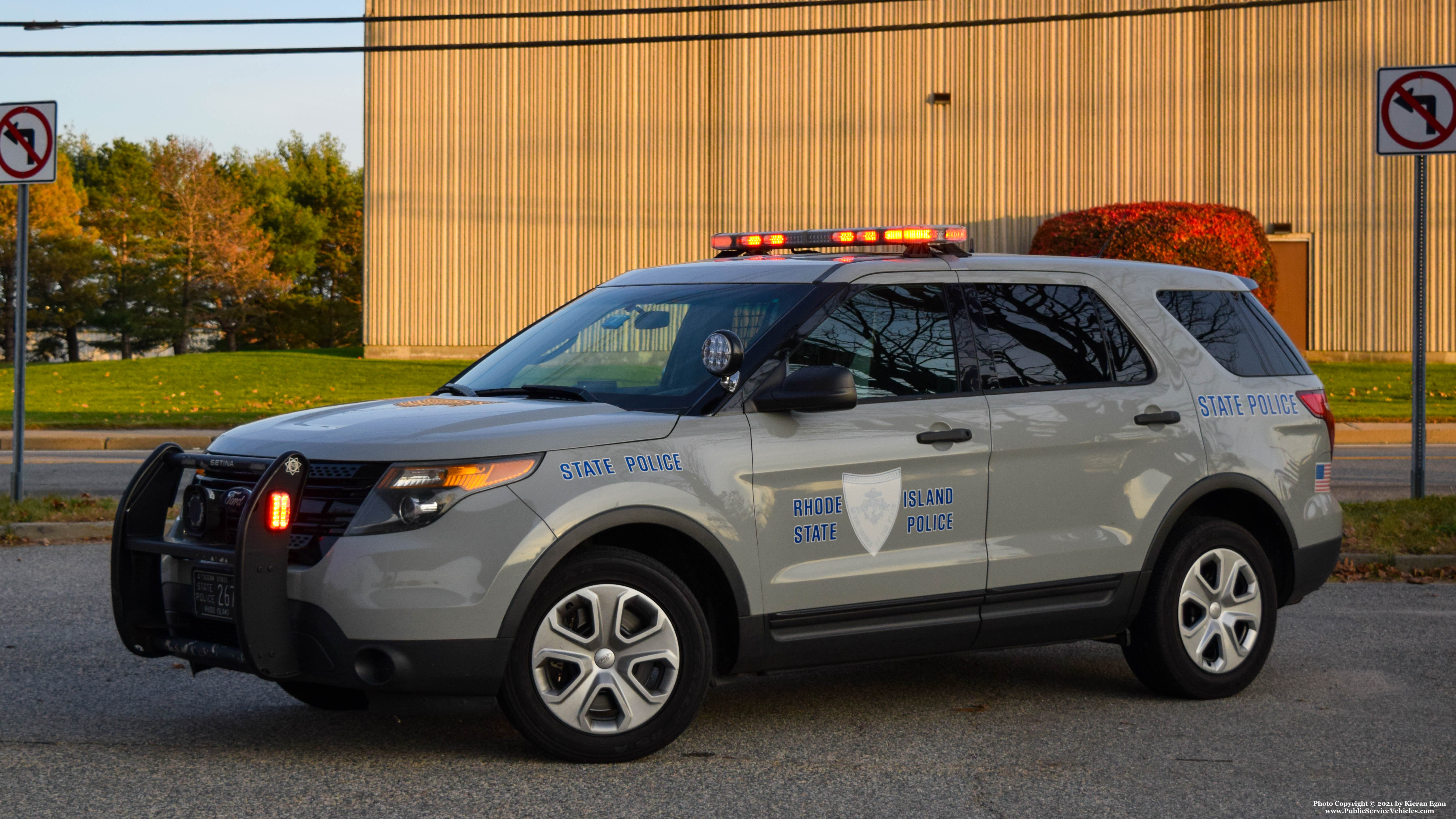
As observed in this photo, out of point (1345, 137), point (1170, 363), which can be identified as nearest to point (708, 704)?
point (1170, 363)

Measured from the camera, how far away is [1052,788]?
→ 15.6 ft

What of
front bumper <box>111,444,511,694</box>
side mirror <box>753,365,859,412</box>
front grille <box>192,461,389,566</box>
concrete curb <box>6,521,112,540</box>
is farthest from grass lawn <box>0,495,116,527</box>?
side mirror <box>753,365,859,412</box>

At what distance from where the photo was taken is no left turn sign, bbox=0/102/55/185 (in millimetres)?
10969

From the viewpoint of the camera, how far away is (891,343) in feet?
18.5

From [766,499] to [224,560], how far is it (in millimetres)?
1772

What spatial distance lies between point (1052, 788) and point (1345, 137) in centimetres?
2877

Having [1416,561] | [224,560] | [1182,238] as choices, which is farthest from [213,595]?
[1182,238]

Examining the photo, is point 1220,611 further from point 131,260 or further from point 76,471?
point 131,260

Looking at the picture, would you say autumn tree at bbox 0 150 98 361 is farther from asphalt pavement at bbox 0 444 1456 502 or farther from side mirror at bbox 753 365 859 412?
side mirror at bbox 753 365 859 412

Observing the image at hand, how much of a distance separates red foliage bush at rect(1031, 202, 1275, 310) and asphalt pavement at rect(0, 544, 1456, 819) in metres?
20.8

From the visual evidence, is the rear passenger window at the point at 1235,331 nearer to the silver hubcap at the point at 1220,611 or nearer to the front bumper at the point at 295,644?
the silver hubcap at the point at 1220,611

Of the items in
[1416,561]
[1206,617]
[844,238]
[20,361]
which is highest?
[844,238]

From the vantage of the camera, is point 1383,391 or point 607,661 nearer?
point 607,661

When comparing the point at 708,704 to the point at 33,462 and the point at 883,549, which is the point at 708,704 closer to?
the point at 883,549
